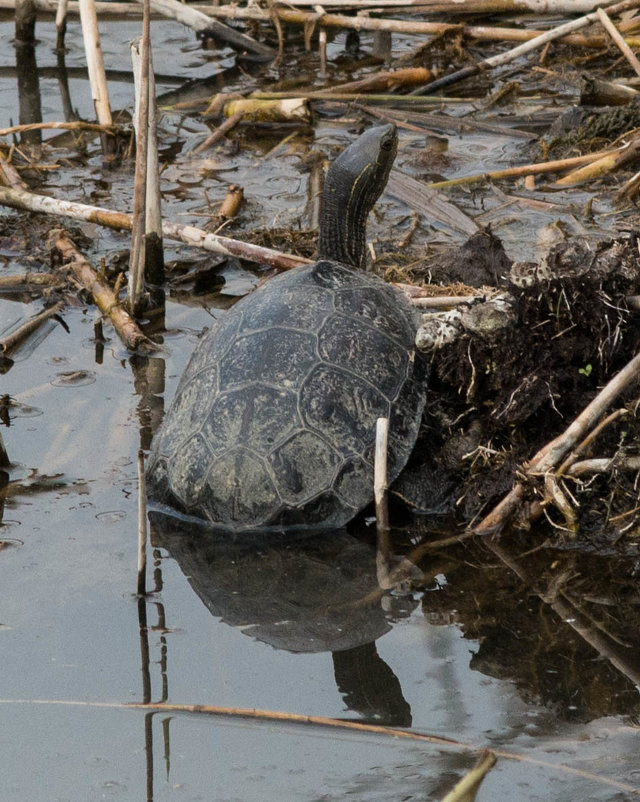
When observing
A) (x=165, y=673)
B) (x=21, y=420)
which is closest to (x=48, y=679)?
(x=165, y=673)

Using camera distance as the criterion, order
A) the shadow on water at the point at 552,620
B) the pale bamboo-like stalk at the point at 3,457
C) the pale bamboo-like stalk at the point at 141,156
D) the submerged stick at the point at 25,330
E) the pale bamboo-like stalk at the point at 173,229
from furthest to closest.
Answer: the pale bamboo-like stalk at the point at 173,229
the submerged stick at the point at 25,330
the pale bamboo-like stalk at the point at 141,156
the pale bamboo-like stalk at the point at 3,457
the shadow on water at the point at 552,620

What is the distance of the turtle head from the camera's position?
5.01 metres

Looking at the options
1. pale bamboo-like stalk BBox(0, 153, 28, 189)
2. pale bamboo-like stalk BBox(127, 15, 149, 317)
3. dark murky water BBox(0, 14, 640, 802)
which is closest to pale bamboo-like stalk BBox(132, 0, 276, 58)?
pale bamboo-like stalk BBox(0, 153, 28, 189)

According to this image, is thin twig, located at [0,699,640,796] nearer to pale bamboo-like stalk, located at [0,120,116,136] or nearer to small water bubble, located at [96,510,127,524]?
small water bubble, located at [96,510,127,524]

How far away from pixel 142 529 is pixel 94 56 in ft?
15.9

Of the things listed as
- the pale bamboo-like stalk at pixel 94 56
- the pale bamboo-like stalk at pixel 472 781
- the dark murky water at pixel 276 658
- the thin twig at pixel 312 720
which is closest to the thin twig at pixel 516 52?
the pale bamboo-like stalk at pixel 94 56

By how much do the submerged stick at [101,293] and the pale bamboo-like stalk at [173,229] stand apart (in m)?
0.22

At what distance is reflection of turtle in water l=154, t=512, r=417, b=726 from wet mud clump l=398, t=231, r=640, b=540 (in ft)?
1.79

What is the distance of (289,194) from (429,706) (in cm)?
496

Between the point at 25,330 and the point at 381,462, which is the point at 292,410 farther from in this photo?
the point at 25,330

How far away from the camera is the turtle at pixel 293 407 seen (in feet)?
13.2

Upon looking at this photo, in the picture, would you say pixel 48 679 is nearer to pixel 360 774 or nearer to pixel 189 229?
pixel 360 774

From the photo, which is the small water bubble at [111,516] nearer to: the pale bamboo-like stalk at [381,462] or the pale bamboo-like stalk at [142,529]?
the pale bamboo-like stalk at [142,529]

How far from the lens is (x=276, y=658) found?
340cm
